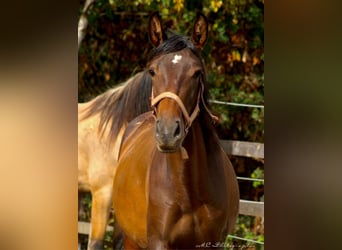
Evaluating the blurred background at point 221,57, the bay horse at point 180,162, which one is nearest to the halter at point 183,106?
the bay horse at point 180,162

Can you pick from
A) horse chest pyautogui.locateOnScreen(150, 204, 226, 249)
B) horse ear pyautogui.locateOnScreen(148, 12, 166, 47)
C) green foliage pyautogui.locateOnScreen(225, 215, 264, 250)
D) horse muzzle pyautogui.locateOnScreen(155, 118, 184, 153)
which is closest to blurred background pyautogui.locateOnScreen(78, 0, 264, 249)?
green foliage pyautogui.locateOnScreen(225, 215, 264, 250)

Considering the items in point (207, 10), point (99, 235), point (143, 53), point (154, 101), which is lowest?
point (99, 235)

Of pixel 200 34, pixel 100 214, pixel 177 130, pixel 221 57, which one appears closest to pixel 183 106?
pixel 177 130

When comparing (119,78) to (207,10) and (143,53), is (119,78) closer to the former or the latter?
(143,53)

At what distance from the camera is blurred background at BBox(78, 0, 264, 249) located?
3678 millimetres

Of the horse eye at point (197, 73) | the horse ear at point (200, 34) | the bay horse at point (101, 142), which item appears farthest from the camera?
the bay horse at point (101, 142)

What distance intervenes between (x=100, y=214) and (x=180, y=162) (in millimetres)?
872

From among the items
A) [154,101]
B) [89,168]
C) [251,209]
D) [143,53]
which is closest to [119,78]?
[143,53]

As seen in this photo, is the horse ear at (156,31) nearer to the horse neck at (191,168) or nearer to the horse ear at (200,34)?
the horse ear at (200,34)

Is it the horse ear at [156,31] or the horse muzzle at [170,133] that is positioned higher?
the horse ear at [156,31]

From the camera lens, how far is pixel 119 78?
12.2 feet

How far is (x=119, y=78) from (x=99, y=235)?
0.88 meters

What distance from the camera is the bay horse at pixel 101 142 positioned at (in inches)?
145

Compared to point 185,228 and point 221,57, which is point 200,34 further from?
point 185,228
